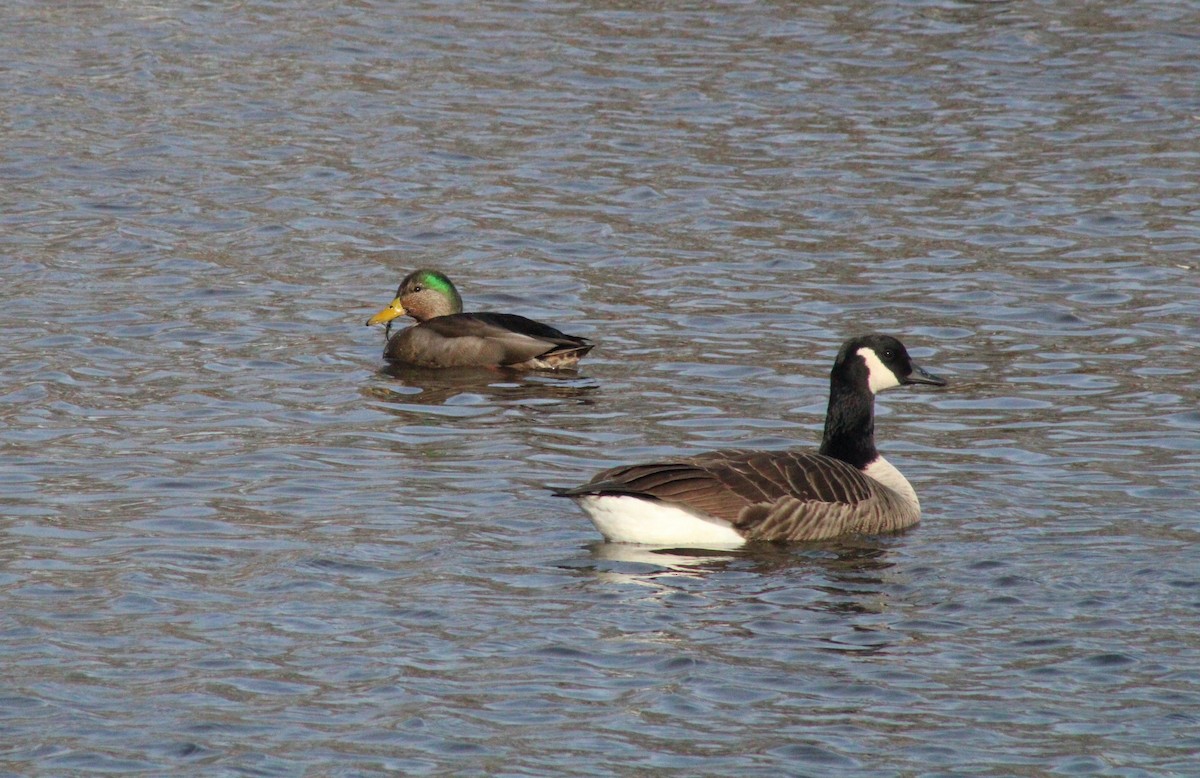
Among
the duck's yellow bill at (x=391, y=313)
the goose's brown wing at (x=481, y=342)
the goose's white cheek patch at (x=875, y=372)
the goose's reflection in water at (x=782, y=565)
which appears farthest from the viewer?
the duck's yellow bill at (x=391, y=313)

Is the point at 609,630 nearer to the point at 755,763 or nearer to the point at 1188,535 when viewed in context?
the point at 755,763

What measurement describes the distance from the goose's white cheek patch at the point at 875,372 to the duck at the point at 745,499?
0.60 metres

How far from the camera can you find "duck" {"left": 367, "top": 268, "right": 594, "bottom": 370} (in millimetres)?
16000

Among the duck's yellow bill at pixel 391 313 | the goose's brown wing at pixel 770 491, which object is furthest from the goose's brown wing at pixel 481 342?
the goose's brown wing at pixel 770 491

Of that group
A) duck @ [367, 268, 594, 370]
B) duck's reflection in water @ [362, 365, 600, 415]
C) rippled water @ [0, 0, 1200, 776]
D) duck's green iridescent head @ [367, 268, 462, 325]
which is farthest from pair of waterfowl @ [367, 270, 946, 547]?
duck's green iridescent head @ [367, 268, 462, 325]

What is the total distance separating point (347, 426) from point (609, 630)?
4.93 metres

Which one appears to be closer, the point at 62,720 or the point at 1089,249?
the point at 62,720

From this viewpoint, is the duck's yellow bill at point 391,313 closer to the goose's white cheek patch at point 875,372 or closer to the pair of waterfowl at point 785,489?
the pair of waterfowl at point 785,489

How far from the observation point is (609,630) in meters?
9.73

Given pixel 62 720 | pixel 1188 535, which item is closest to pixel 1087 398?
pixel 1188 535

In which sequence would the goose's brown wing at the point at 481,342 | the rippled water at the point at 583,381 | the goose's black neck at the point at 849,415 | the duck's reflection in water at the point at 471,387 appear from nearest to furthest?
the rippled water at the point at 583,381 → the goose's black neck at the point at 849,415 → the duck's reflection in water at the point at 471,387 → the goose's brown wing at the point at 481,342

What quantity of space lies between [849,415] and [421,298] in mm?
5528

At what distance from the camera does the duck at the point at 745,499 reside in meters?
11.2

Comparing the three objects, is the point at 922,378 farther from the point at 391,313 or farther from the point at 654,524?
the point at 391,313
